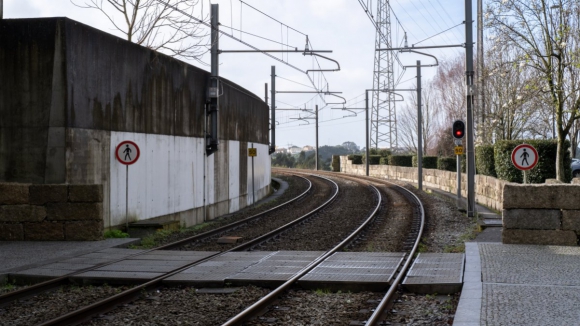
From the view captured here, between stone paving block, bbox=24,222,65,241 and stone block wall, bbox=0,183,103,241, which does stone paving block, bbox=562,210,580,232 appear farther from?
stone paving block, bbox=24,222,65,241

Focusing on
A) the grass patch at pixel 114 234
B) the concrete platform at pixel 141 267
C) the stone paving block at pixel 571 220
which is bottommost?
the concrete platform at pixel 141 267

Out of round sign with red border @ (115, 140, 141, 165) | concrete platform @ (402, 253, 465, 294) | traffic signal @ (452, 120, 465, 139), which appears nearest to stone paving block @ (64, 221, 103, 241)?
round sign with red border @ (115, 140, 141, 165)

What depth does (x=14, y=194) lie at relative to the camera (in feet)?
49.4

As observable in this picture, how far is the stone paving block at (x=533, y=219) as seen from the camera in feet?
45.5

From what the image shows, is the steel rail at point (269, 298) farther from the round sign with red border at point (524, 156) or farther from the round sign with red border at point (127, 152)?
the round sign with red border at point (127, 152)

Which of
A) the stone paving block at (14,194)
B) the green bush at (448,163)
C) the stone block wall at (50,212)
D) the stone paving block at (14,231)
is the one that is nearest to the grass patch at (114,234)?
the stone block wall at (50,212)

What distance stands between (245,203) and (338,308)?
2170 cm

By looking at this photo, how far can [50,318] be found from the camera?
839 centimetres

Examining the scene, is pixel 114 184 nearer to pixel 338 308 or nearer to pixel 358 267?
pixel 358 267

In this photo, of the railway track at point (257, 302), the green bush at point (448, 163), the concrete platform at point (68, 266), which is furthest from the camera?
the green bush at point (448, 163)

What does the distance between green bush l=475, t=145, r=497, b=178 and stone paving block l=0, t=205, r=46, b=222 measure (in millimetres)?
22322

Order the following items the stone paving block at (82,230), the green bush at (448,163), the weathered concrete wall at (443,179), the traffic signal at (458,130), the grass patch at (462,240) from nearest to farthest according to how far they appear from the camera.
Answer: the grass patch at (462,240) → the stone paving block at (82,230) → the traffic signal at (458,130) → the weathered concrete wall at (443,179) → the green bush at (448,163)

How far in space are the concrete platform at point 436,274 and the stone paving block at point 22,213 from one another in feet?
26.1

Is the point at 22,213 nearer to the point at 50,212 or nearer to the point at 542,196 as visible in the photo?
the point at 50,212
